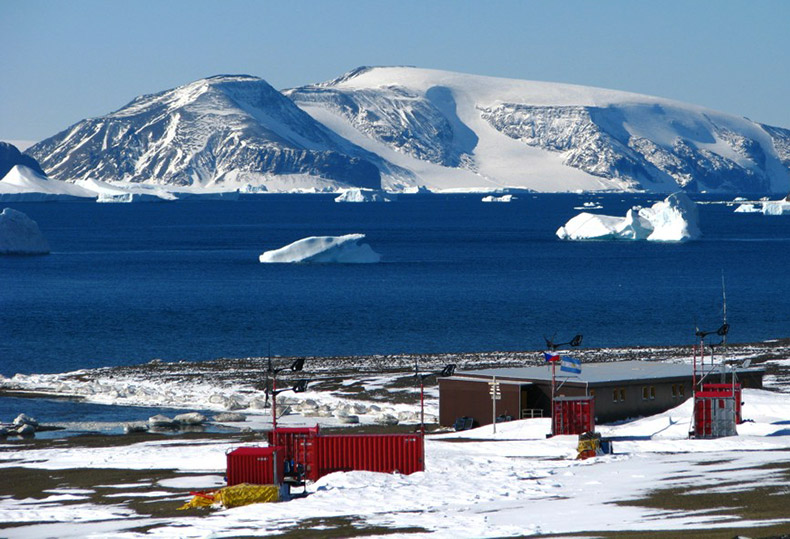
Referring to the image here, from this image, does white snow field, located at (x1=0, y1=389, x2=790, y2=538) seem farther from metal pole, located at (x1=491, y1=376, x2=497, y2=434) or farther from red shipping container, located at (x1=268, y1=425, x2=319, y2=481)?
red shipping container, located at (x1=268, y1=425, x2=319, y2=481)

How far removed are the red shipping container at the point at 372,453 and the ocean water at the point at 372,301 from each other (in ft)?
114

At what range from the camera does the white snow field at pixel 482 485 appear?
24.2 m

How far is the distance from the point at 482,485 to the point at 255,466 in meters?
5.08

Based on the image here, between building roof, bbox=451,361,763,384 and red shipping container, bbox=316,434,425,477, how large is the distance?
32.6ft

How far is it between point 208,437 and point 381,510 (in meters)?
13.6

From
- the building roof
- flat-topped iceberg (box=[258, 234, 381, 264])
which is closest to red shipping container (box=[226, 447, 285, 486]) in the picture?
the building roof

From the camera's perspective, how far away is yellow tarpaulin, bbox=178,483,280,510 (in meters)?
27.2

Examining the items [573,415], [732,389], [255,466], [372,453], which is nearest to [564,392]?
[573,415]

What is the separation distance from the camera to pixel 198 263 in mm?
132250

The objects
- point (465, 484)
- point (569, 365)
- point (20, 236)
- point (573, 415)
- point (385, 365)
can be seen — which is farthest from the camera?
point (20, 236)

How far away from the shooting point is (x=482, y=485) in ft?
93.5

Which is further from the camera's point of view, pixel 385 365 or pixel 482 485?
pixel 385 365

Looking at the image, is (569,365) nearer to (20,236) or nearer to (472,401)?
(472,401)

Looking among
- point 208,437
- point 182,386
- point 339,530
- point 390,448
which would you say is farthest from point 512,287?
point 339,530
